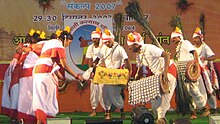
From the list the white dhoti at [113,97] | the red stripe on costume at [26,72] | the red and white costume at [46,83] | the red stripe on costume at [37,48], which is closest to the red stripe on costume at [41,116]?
the red and white costume at [46,83]

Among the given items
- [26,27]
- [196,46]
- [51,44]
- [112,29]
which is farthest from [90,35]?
[51,44]

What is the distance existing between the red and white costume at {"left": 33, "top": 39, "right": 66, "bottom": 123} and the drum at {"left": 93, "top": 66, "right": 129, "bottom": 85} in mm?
1976

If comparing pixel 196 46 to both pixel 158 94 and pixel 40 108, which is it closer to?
pixel 158 94

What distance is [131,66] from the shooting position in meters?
11.1

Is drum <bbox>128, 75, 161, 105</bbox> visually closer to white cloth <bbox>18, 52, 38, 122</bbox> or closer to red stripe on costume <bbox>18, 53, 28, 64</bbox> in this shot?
white cloth <bbox>18, 52, 38, 122</bbox>

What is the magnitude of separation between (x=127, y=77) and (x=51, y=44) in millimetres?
2293

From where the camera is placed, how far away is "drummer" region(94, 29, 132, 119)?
10.6 meters

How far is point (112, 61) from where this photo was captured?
1062cm

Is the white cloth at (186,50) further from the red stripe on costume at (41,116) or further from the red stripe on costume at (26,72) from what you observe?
the red stripe on costume at (41,116)

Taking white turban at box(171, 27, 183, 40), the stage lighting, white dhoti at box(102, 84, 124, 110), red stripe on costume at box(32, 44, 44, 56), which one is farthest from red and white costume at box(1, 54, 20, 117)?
white turban at box(171, 27, 183, 40)

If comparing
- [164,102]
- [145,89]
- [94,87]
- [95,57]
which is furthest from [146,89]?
[94,87]

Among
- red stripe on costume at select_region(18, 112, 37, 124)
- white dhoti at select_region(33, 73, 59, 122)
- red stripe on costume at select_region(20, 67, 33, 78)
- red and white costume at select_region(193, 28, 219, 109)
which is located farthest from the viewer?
red and white costume at select_region(193, 28, 219, 109)

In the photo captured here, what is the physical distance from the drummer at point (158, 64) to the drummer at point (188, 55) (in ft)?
3.23

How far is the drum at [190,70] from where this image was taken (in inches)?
419
